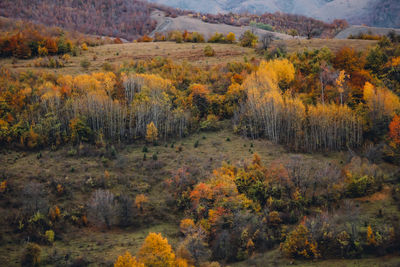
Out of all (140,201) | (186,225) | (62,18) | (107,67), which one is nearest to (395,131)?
(186,225)

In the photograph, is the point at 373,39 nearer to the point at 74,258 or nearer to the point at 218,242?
the point at 218,242

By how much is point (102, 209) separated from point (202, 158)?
69.7 feet

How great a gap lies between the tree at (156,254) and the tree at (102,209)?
14416 mm

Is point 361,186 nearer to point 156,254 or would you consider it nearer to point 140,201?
point 156,254

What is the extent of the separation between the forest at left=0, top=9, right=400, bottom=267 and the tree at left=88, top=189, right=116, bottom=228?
0.65ft

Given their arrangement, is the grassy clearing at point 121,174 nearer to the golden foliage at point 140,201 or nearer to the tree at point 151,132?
the golden foliage at point 140,201

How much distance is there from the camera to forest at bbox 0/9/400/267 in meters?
44.4

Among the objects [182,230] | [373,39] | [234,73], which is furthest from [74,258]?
[373,39]

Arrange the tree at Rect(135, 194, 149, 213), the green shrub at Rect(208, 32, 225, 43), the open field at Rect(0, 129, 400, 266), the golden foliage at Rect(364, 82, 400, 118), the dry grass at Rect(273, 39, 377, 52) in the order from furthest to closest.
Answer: the green shrub at Rect(208, 32, 225, 43) < the dry grass at Rect(273, 39, 377, 52) < the golden foliage at Rect(364, 82, 400, 118) < the tree at Rect(135, 194, 149, 213) < the open field at Rect(0, 129, 400, 266)

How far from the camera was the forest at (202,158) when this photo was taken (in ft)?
146

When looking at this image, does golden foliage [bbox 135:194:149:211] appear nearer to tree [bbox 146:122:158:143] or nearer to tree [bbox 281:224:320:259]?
tree [bbox 146:122:158:143]

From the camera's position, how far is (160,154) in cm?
6725

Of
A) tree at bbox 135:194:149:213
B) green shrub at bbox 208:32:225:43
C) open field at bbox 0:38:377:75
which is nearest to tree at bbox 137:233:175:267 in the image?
tree at bbox 135:194:149:213

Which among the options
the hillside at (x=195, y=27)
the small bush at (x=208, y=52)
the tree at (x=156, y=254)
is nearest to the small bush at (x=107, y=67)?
the small bush at (x=208, y=52)
